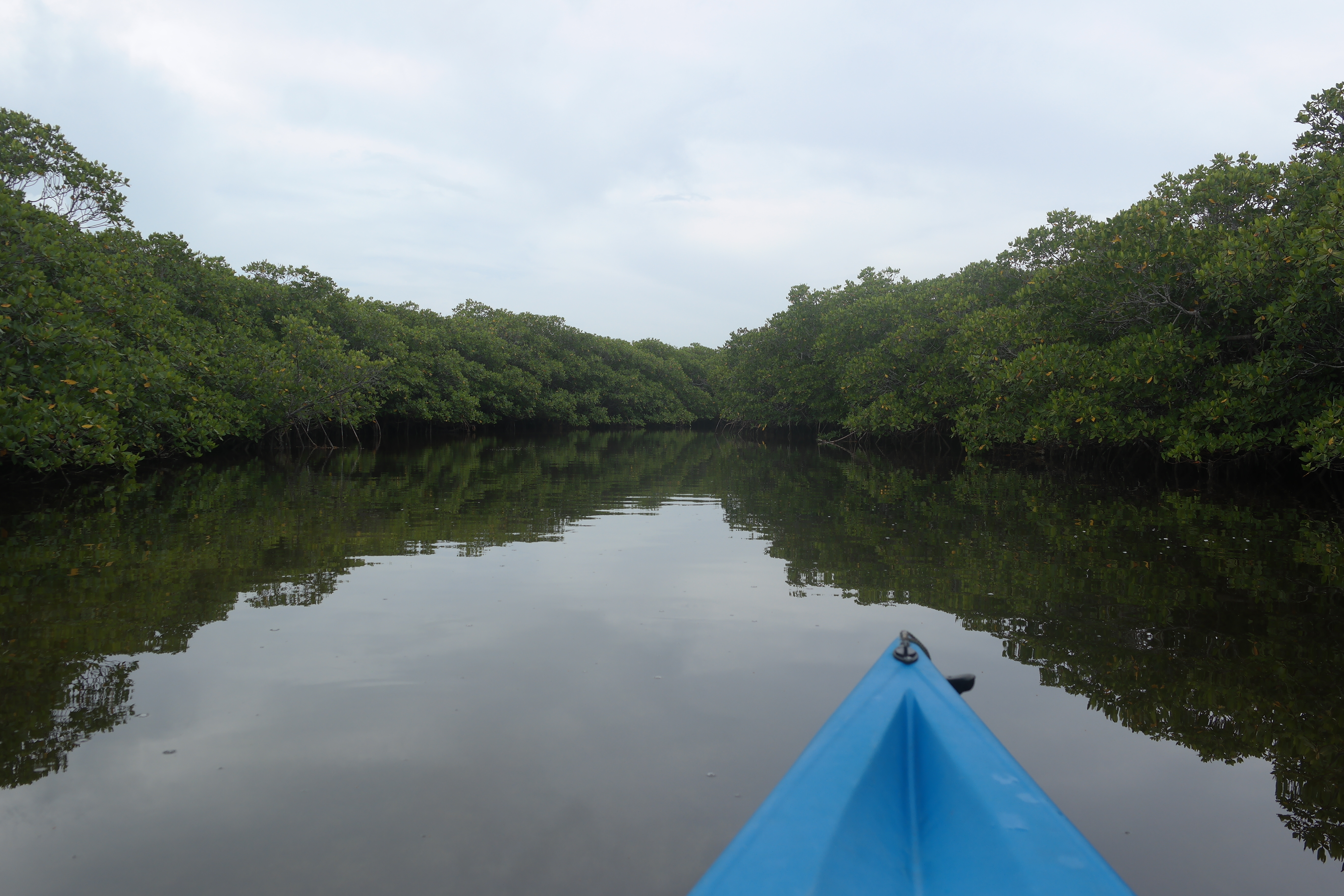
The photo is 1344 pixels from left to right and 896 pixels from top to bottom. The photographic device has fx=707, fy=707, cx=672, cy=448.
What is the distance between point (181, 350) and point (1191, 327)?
1976cm

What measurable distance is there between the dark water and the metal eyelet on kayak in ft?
2.20

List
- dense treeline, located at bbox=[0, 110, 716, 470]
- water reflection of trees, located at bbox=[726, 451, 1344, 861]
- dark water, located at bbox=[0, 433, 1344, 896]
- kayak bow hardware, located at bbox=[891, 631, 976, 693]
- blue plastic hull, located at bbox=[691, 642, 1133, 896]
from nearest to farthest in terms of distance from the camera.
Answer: blue plastic hull, located at bbox=[691, 642, 1133, 896] < dark water, located at bbox=[0, 433, 1344, 896] < kayak bow hardware, located at bbox=[891, 631, 976, 693] < water reflection of trees, located at bbox=[726, 451, 1344, 861] < dense treeline, located at bbox=[0, 110, 716, 470]

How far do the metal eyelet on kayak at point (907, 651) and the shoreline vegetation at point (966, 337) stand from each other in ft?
30.3

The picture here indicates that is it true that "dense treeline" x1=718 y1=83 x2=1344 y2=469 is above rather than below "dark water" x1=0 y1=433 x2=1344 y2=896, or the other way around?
above

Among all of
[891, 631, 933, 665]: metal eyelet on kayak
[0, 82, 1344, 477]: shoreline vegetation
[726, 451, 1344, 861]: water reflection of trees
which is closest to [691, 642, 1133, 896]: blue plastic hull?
[891, 631, 933, 665]: metal eyelet on kayak

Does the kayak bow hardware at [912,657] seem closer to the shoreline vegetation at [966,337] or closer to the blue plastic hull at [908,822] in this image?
the blue plastic hull at [908,822]

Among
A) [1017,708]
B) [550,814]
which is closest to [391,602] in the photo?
[550,814]

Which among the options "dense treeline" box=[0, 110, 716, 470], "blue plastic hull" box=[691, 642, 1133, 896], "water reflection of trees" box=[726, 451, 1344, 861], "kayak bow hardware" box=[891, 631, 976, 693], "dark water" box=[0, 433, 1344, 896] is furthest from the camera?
"dense treeline" box=[0, 110, 716, 470]

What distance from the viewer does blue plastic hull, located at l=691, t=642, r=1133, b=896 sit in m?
1.75

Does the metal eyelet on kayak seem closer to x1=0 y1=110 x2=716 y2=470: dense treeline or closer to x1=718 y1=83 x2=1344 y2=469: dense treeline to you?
x1=718 y1=83 x2=1344 y2=469: dense treeline

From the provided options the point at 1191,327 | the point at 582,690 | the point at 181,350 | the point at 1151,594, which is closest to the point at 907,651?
the point at 582,690

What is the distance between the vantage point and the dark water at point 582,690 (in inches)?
95.4

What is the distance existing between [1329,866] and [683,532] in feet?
21.9

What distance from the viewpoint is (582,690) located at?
149 inches
